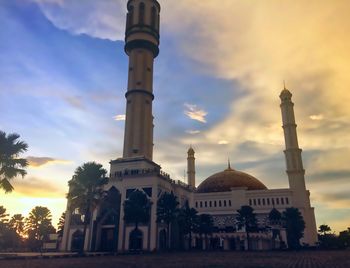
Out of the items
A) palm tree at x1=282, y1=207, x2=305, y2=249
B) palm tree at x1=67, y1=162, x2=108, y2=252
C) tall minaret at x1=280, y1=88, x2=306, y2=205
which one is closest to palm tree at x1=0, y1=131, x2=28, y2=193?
palm tree at x1=67, y1=162, x2=108, y2=252

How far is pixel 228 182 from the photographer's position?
90.1 meters

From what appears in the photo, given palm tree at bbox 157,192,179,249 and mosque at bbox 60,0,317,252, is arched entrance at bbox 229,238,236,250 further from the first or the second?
palm tree at bbox 157,192,179,249

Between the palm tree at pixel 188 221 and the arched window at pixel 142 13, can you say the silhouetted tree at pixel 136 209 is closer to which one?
the palm tree at pixel 188 221

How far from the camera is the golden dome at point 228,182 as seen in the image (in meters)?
88.8

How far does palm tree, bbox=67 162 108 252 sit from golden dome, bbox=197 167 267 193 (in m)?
51.3

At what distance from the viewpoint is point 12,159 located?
30.0 m

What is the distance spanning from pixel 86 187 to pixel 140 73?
35.8 m

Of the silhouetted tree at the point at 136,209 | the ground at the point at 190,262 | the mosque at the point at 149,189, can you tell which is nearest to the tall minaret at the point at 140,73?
the mosque at the point at 149,189

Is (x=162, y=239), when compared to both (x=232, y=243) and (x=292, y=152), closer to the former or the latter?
(x=232, y=243)

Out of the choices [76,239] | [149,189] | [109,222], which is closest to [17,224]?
[76,239]

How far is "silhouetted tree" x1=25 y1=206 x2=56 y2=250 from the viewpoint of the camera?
76.6 meters

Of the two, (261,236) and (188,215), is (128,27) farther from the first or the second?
(261,236)

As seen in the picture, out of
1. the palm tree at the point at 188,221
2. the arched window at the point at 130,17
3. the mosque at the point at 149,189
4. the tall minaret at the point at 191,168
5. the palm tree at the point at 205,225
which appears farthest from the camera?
the tall minaret at the point at 191,168

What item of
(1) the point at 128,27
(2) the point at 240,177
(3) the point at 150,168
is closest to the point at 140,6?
(1) the point at 128,27
